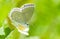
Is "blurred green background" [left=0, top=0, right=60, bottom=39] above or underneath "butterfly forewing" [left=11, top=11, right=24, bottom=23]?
underneath

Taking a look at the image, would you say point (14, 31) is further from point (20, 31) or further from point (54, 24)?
point (54, 24)

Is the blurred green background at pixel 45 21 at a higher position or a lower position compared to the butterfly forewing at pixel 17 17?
lower

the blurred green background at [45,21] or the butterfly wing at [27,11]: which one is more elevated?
the butterfly wing at [27,11]

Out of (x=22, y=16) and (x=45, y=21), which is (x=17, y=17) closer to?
(x=22, y=16)

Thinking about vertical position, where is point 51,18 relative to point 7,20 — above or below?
below

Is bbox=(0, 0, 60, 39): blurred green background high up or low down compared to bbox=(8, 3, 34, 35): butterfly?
down

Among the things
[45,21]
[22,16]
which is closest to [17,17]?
[22,16]

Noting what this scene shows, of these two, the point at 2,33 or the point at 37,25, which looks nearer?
the point at 37,25

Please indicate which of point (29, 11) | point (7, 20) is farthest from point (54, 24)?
point (7, 20)
